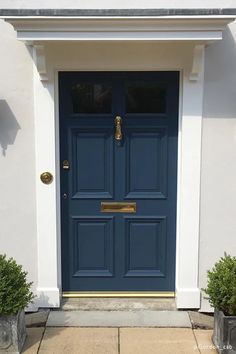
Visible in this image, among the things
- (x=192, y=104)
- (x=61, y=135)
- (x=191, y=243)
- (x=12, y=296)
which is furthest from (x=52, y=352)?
(x=192, y=104)

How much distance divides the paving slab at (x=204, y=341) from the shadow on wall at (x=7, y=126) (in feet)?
7.93

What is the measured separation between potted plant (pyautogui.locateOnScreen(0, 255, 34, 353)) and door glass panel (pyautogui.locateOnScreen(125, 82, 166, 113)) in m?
1.83

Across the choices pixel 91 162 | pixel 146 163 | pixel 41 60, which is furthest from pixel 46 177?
pixel 41 60

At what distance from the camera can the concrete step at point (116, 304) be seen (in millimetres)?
4723

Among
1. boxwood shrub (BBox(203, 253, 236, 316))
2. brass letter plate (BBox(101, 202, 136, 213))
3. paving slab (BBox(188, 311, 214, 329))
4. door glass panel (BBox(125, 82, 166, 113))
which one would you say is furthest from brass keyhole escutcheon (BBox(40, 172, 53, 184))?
paving slab (BBox(188, 311, 214, 329))

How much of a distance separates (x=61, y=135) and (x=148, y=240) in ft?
4.34

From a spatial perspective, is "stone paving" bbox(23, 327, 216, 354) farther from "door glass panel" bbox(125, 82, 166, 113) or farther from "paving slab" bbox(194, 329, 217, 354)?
"door glass panel" bbox(125, 82, 166, 113)

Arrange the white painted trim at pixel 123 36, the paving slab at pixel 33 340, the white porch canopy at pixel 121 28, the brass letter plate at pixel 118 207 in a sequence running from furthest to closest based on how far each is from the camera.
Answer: the brass letter plate at pixel 118 207 → the paving slab at pixel 33 340 → the white painted trim at pixel 123 36 → the white porch canopy at pixel 121 28

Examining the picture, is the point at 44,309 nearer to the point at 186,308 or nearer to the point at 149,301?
the point at 149,301

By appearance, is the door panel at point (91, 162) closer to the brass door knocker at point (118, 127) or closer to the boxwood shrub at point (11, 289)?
the brass door knocker at point (118, 127)

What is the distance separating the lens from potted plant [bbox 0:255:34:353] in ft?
12.7

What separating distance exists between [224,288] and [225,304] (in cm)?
15

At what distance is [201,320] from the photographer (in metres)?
4.56

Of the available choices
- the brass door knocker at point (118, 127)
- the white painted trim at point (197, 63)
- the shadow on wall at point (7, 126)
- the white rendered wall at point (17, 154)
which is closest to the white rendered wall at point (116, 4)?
the white rendered wall at point (17, 154)
